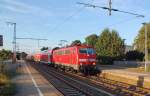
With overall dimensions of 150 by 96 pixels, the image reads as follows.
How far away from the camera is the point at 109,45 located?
288ft

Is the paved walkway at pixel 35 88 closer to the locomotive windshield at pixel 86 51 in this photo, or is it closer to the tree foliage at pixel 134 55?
the locomotive windshield at pixel 86 51

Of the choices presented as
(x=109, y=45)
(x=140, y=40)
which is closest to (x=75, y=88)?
(x=109, y=45)

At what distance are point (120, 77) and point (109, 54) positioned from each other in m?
50.4

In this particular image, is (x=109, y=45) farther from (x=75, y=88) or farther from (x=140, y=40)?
(x=75, y=88)

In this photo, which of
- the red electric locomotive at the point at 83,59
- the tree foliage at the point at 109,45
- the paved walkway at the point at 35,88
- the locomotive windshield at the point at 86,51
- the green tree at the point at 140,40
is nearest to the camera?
the paved walkway at the point at 35,88

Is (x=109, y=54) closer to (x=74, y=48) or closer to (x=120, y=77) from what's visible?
(x=74, y=48)

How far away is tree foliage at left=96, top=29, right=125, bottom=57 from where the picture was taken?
277 ft

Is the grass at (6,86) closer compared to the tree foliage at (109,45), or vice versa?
the grass at (6,86)

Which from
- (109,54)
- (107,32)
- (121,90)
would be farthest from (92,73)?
(107,32)

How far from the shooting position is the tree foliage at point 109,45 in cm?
8438

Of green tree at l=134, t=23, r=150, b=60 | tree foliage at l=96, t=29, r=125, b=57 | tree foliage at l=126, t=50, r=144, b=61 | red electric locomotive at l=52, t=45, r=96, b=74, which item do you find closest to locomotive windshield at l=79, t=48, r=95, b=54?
red electric locomotive at l=52, t=45, r=96, b=74

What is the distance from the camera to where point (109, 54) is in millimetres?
83375

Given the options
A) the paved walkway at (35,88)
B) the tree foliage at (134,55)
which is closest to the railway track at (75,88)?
the paved walkway at (35,88)

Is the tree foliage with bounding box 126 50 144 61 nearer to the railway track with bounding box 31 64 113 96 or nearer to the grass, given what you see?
the grass
